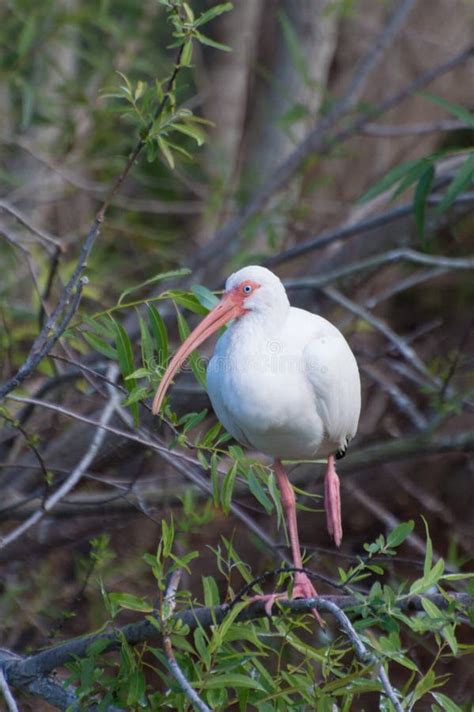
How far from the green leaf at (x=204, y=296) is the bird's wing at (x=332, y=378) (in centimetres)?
30

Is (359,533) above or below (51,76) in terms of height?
below

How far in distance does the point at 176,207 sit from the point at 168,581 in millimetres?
4433

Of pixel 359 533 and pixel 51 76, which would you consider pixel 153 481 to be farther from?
pixel 51 76

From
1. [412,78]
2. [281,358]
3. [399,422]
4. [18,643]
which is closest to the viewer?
[281,358]

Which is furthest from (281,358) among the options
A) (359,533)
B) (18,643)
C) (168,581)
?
(359,533)

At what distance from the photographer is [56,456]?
15.1ft

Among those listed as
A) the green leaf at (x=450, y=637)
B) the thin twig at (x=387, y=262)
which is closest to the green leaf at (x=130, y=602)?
the green leaf at (x=450, y=637)

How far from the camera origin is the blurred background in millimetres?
4418

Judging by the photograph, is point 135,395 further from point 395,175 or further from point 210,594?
point 395,175

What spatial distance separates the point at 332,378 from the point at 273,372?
19 centimetres

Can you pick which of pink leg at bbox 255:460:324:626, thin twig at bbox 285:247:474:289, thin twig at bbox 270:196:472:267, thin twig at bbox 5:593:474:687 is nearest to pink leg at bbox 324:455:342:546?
pink leg at bbox 255:460:324:626

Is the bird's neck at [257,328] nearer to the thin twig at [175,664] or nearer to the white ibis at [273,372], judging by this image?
the white ibis at [273,372]

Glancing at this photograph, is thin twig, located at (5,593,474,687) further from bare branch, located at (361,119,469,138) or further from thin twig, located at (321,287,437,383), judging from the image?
bare branch, located at (361,119,469,138)

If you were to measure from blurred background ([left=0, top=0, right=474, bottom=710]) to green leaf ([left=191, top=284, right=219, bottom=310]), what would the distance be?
91 cm
